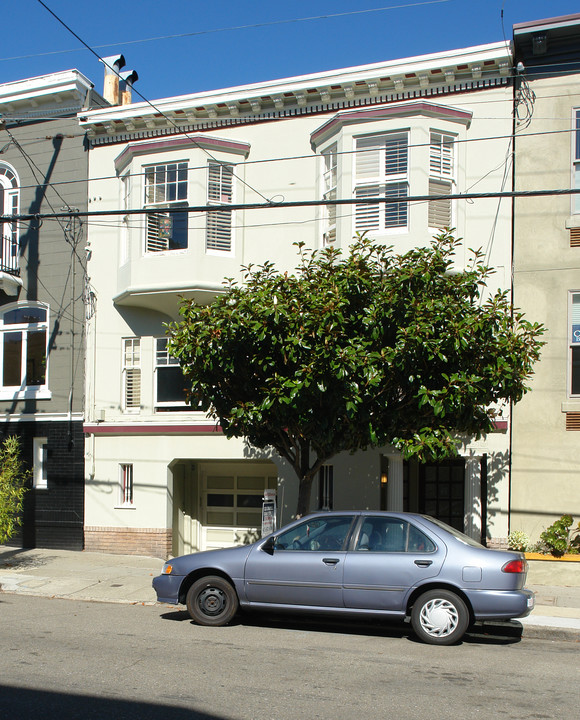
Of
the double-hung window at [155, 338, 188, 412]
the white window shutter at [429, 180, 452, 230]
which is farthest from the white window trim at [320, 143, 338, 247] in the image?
the double-hung window at [155, 338, 188, 412]

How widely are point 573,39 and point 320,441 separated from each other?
9007 millimetres

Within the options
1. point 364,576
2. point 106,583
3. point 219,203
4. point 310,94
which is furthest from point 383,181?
point 106,583

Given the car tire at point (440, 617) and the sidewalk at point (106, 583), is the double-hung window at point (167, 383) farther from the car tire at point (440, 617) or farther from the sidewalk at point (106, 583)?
the car tire at point (440, 617)

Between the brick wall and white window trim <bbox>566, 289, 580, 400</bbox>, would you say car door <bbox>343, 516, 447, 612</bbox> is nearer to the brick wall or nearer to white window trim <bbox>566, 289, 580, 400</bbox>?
white window trim <bbox>566, 289, 580, 400</bbox>

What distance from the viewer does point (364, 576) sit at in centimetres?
905

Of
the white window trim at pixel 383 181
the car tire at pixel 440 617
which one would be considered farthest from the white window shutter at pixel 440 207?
the car tire at pixel 440 617

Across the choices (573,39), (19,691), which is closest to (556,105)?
(573,39)

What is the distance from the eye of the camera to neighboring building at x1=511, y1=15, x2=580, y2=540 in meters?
14.1

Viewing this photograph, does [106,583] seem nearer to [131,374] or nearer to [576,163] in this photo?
[131,374]

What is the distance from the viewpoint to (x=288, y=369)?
37.6 ft

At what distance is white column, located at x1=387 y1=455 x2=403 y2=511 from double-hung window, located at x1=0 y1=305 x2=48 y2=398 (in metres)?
7.83

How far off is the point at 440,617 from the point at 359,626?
1.54m

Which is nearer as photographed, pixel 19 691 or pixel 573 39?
pixel 19 691

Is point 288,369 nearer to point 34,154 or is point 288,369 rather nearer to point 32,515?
point 32,515
